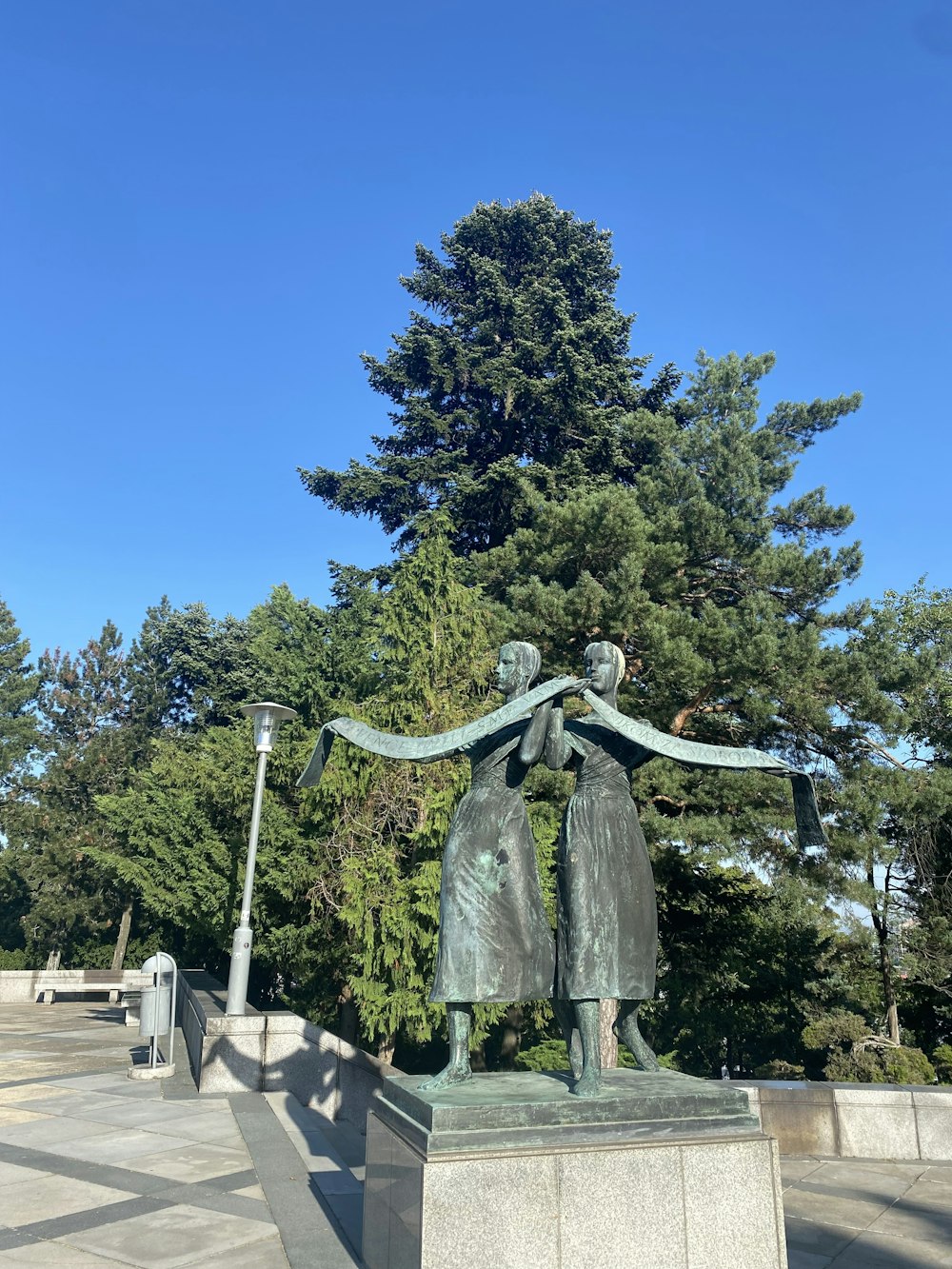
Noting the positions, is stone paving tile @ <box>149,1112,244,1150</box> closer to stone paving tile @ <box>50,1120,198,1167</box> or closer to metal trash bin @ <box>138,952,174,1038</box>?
stone paving tile @ <box>50,1120,198,1167</box>

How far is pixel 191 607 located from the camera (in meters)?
41.0

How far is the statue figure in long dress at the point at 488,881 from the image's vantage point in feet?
15.6

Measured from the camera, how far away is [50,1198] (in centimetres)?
599

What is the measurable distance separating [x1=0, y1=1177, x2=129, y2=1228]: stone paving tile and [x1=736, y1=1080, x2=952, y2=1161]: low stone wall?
5079mm

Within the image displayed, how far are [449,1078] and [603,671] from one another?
7.83ft

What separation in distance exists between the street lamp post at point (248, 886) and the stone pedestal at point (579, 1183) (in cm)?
704

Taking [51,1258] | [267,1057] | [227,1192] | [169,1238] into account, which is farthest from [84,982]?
[51,1258]

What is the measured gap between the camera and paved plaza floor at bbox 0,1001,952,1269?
505cm

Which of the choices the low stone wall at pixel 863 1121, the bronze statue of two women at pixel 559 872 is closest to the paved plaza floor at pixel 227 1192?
the low stone wall at pixel 863 1121

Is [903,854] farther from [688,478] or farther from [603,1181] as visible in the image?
[603,1181]

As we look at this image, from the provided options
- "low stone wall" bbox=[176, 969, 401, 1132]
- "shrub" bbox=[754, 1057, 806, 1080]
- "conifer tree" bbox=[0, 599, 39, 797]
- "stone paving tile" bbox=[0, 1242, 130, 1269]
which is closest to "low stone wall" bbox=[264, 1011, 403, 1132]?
"low stone wall" bbox=[176, 969, 401, 1132]

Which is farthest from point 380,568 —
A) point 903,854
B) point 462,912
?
point 462,912

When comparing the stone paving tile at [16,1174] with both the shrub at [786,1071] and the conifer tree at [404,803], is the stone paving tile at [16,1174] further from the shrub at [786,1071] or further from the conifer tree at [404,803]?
the shrub at [786,1071]

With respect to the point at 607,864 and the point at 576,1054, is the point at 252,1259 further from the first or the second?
the point at 607,864
